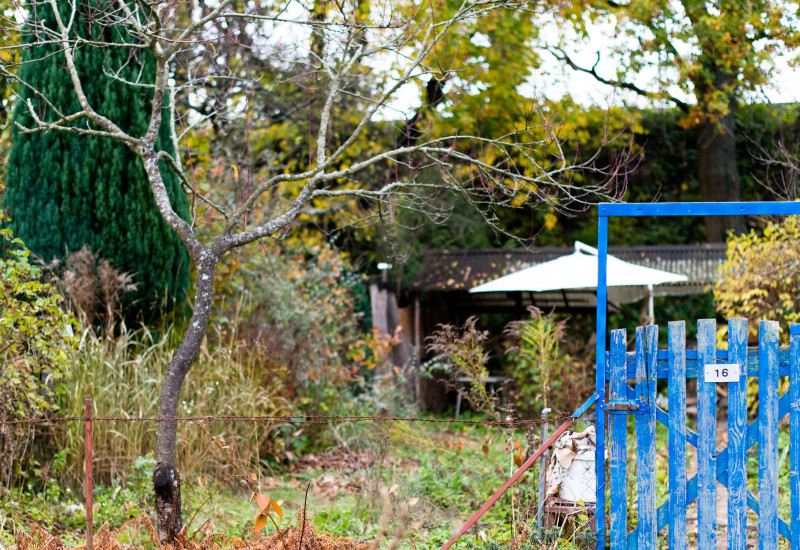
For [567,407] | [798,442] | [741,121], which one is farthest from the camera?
[741,121]

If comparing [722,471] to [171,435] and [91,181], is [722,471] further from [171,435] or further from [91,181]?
[91,181]

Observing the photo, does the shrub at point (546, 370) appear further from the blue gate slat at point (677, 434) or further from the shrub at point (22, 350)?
the shrub at point (22, 350)

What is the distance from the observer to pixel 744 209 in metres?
3.53

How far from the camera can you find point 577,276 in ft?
26.8

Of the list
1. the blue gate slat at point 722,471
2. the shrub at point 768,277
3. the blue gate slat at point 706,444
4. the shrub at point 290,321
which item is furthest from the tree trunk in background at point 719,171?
the blue gate slat at point 706,444

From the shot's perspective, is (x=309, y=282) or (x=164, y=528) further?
(x=309, y=282)

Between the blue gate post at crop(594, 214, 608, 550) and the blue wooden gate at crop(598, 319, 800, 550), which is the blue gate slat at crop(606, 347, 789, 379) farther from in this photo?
the blue gate post at crop(594, 214, 608, 550)

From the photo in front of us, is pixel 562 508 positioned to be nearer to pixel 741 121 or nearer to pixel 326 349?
pixel 326 349

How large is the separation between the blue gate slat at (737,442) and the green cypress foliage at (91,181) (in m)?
4.80

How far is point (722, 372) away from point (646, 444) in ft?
1.51

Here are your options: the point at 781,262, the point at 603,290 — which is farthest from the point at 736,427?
the point at 781,262

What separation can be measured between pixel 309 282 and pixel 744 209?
583 cm

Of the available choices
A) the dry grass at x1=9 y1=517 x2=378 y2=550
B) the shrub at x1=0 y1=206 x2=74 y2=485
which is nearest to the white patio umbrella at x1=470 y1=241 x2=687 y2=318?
the dry grass at x1=9 y1=517 x2=378 y2=550

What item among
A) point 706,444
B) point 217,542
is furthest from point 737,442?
point 217,542
